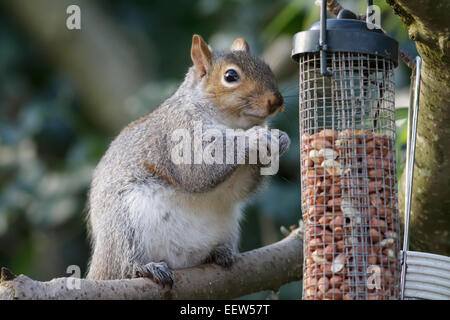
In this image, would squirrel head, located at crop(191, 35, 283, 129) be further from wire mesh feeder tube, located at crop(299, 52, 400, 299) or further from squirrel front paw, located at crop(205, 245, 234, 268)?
squirrel front paw, located at crop(205, 245, 234, 268)

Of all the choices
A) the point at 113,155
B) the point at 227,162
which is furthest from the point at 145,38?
the point at 227,162

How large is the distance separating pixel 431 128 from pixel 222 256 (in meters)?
0.99

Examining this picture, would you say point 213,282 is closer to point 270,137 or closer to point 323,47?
point 270,137

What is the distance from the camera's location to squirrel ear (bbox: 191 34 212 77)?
2.97 metres

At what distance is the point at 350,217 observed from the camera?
2232 millimetres

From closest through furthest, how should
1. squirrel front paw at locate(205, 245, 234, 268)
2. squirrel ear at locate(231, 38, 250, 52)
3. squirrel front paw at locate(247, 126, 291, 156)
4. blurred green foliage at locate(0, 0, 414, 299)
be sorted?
squirrel front paw at locate(247, 126, 291, 156)
squirrel front paw at locate(205, 245, 234, 268)
squirrel ear at locate(231, 38, 250, 52)
blurred green foliage at locate(0, 0, 414, 299)

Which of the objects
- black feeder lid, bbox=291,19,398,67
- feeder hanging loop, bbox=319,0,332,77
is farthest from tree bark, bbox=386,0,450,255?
feeder hanging loop, bbox=319,0,332,77

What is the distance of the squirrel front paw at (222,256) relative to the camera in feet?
9.62

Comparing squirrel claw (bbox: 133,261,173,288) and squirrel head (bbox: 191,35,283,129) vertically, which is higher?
squirrel head (bbox: 191,35,283,129)

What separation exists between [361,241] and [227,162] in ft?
2.30

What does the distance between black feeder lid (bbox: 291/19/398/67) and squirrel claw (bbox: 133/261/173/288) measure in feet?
3.24

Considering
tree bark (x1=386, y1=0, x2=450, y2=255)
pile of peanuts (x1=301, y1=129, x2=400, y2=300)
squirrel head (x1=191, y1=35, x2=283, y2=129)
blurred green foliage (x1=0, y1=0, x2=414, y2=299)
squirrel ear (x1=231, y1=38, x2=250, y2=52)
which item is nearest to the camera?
tree bark (x1=386, y1=0, x2=450, y2=255)

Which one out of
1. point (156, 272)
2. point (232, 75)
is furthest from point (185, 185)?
point (232, 75)
